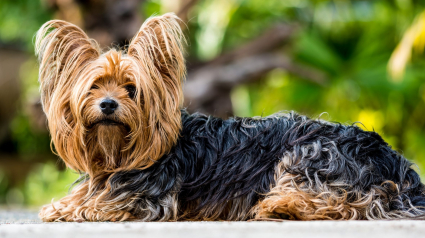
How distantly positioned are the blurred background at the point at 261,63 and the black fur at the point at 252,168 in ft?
16.6

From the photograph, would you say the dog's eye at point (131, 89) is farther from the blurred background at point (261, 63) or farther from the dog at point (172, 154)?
the blurred background at point (261, 63)

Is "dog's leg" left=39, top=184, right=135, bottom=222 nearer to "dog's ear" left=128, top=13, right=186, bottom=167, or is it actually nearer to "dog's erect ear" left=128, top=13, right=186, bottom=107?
"dog's ear" left=128, top=13, right=186, bottom=167

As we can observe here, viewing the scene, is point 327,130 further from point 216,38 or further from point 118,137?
point 216,38

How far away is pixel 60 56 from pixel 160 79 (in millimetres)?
830

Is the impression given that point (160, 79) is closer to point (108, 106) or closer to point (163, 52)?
point (163, 52)

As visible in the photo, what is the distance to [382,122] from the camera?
12.8 meters

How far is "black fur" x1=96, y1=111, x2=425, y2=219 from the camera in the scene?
404 centimetres

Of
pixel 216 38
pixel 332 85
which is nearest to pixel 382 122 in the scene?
pixel 332 85

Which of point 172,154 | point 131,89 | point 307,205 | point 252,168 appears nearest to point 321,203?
point 307,205

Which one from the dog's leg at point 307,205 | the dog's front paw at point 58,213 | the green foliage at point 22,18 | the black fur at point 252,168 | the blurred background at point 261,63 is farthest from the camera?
the green foliage at point 22,18

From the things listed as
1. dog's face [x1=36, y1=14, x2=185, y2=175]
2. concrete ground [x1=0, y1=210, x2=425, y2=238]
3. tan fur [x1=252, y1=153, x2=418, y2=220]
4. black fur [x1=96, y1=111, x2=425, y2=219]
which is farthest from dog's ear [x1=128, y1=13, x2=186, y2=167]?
concrete ground [x1=0, y1=210, x2=425, y2=238]

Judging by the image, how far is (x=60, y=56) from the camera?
13.8 feet

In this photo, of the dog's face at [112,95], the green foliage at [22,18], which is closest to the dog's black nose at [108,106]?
the dog's face at [112,95]

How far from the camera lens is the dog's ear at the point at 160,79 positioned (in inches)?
160
